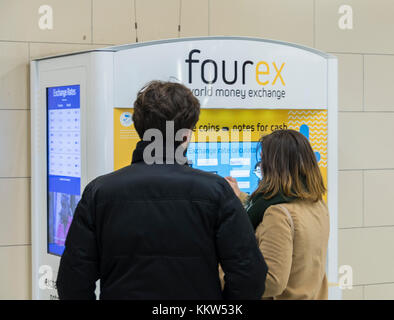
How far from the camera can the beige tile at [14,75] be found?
3314mm

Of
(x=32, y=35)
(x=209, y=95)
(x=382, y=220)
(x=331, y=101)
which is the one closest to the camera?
(x=209, y=95)

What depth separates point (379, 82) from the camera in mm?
4004

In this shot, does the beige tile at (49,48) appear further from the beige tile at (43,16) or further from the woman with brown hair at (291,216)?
the woman with brown hair at (291,216)

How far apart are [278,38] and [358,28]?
2.04 feet

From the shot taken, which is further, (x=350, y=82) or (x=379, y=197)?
(x=379, y=197)

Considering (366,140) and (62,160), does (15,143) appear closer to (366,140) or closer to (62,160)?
(62,160)

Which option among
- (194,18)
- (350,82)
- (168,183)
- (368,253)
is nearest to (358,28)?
(350,82)

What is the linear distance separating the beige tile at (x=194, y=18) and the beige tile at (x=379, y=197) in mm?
1560

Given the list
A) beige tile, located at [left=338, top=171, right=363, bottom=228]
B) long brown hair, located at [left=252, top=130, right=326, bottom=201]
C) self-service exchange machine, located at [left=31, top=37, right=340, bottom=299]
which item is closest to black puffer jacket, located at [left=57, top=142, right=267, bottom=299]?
long brown hair, located at [left=252, top=130, right=326, bottom=201]

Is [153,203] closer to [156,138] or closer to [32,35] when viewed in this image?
[156,138]

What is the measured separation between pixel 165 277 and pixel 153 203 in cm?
21

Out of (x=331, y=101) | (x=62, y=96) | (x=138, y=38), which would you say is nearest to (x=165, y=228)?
(x=62, y=96)

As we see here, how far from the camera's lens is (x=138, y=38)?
351 centimetres

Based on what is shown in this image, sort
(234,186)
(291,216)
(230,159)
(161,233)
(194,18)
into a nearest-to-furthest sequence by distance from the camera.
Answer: (161,233) < (291,216) < (234,186) < (230,159) < (194,18)
